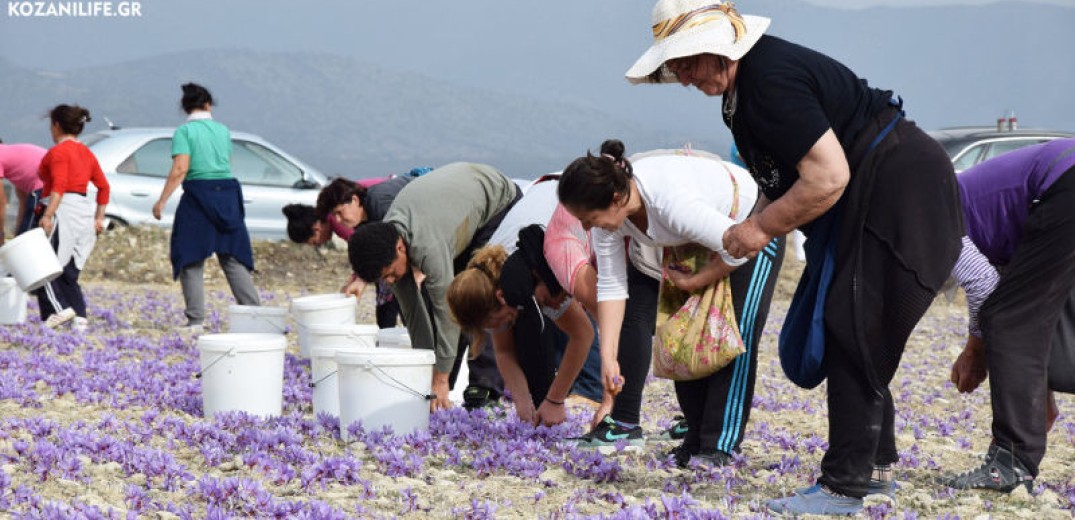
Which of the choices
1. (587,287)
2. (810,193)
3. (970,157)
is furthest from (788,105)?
(970,157)

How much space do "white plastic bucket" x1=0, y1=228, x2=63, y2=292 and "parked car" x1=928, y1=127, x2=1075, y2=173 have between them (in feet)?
35.8

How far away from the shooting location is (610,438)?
623 cm

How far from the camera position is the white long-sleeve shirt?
5.19 metres

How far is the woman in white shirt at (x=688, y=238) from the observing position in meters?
5.17

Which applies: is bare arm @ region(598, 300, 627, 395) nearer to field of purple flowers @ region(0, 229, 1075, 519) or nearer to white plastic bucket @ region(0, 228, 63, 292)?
field of purple flowers @ region(0, 229, 1075, 519)

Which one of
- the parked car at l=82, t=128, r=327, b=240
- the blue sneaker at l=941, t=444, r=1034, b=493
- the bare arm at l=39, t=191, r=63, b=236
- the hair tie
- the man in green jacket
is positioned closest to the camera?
the blue sneaker at l=941, t=444, r=1034, b=493

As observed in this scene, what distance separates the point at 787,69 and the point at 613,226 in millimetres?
1195

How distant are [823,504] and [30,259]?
27.8 feet

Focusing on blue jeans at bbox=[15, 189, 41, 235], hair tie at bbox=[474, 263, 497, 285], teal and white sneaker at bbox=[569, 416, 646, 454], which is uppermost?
hair tie at bbox=[474, 263, 497, 285]

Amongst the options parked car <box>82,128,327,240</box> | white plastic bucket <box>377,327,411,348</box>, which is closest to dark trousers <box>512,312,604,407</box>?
white plastic bucket <box>377,327,411,348</box>

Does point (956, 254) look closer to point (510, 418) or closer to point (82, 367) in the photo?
point (510, 418)

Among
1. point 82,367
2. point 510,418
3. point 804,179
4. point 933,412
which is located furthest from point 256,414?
point 933,412

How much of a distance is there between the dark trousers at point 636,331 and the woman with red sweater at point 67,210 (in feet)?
22.9

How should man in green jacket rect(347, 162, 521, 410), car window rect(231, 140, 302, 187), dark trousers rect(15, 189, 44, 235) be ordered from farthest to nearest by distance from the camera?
1. car window rect(231, 140, 302, 187)
2. dark trousers rect(15, 189, 44, 235)
3. man in green jacket rect(347, 162, 521, 410)
